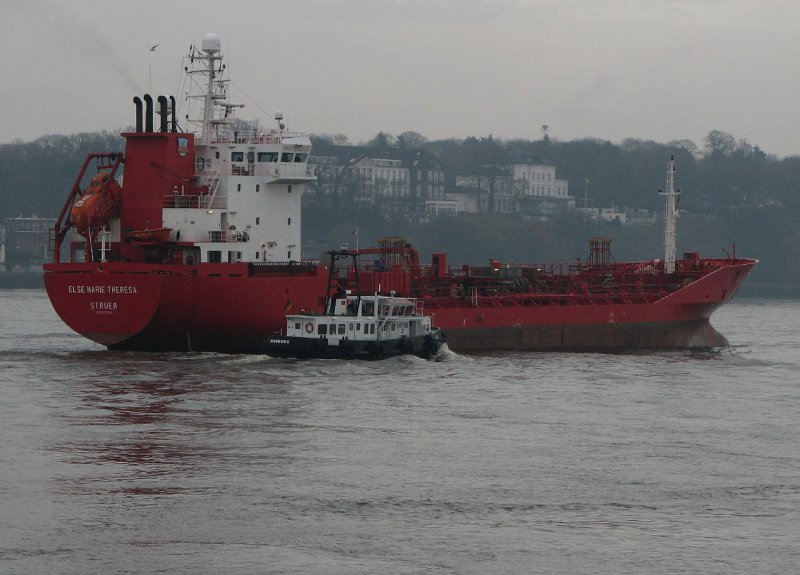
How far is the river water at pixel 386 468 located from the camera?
72.3ft

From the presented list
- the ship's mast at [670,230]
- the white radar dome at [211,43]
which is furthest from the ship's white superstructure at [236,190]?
the ship's mast at [670,230]

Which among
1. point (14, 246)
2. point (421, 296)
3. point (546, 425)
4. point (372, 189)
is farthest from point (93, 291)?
point (372, 189)

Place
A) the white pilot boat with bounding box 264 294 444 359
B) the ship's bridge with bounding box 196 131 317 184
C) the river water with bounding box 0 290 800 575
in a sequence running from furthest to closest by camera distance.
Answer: the ship's bridge with bounding box 196 131 317 184 < the white pilot boat with bounding box 264 294 444 359 < the river water with bounding box 0 290 800 575

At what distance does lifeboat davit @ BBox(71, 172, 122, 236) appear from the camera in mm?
42750

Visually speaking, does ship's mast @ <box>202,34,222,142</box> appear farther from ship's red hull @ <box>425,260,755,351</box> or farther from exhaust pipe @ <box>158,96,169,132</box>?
ship's red hull @ <box>425,260,755,351</box>

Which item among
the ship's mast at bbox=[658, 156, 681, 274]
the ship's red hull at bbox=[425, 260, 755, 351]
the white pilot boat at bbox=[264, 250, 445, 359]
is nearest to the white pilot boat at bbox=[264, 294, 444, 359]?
the white pilot boat at bbox=[264, 250, 445, 359]

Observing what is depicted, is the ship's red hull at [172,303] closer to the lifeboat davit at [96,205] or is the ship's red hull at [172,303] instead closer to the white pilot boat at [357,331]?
the white pilot boat at [357,331]

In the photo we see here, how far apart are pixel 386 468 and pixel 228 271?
15.7m

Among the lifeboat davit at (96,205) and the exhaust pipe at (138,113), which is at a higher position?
the exhaust pipe at (138,113)

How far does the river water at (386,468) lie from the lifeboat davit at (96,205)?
3.87 meters

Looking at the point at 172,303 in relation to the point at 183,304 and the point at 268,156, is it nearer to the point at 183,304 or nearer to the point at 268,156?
the point at 183,304

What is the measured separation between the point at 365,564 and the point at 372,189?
127095 millimetres

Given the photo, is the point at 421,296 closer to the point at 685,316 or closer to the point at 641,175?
the point at 685,316

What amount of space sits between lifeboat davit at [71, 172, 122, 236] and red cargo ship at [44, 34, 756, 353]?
5cm
